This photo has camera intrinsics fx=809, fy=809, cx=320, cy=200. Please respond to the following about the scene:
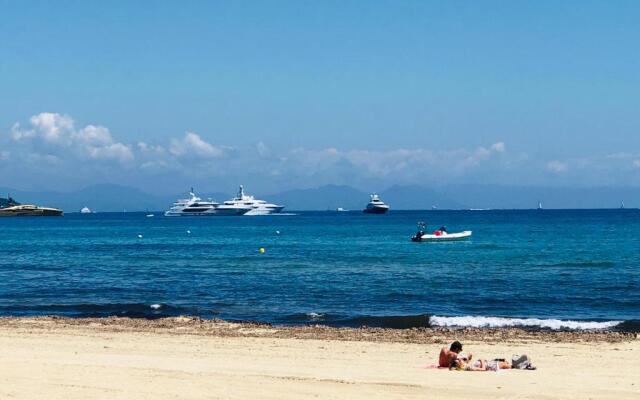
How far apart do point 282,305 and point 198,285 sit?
30.0ft

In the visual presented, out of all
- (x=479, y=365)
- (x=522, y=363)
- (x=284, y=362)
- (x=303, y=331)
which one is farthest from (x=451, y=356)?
(x=303, y=331)

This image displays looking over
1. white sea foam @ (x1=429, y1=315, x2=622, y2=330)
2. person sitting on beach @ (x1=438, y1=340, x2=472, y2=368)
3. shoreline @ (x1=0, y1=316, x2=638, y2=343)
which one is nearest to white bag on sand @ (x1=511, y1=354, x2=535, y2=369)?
person sitting on beach @ (x1=438, y1=340, x2=472, y2=368)

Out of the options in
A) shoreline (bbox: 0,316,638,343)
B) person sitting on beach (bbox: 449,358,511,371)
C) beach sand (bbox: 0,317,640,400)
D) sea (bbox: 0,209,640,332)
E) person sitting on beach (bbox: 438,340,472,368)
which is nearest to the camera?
beach sand (bbox: 0,317,640,400)

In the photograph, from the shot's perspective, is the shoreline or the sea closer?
the shoreline

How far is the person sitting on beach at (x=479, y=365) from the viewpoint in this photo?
16859 millimetres

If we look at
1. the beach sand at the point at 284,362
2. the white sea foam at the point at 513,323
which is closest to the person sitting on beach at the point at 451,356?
the beach sand at the point at 284,362

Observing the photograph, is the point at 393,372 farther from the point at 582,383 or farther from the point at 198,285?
the point at 198,285

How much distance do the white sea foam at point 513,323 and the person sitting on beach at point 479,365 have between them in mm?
9101

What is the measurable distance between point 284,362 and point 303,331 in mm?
6045

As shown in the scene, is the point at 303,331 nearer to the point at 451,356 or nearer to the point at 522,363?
the point at 451,356

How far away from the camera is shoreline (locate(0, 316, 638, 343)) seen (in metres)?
22.8

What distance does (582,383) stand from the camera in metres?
15.5

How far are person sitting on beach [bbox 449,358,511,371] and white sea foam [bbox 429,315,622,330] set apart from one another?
9.10 metres

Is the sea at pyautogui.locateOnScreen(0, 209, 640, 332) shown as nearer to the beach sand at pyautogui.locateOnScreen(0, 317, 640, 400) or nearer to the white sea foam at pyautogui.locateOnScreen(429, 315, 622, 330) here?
the white sea foam at pyautogui.locateOnScreen(429, 315, 622, 330)
